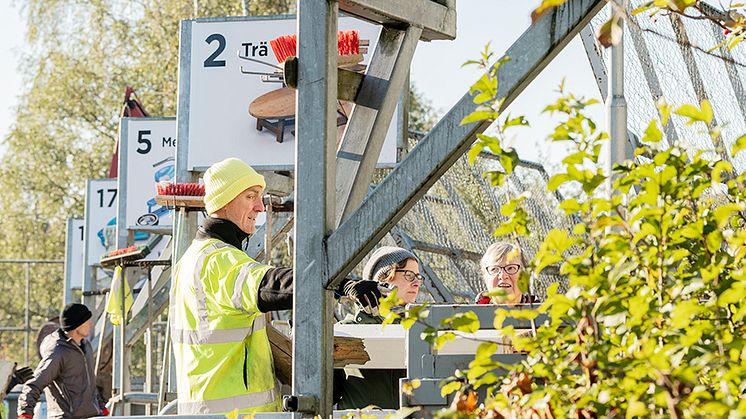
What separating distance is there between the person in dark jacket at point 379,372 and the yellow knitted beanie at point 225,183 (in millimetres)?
602

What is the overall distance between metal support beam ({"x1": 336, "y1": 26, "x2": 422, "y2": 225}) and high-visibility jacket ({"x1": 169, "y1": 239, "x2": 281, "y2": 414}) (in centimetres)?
65

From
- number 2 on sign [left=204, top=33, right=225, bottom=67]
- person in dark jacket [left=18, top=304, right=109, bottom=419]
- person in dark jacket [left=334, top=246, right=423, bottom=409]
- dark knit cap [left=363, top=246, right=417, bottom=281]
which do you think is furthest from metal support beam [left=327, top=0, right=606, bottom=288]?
person in dark jacket [left=18, top=304, right=109, bottom=419]

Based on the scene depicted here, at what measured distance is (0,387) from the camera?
11453mm

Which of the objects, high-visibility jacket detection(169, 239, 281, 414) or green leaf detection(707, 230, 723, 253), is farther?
high-visibility jacket detection(169, 239, 281, 414)

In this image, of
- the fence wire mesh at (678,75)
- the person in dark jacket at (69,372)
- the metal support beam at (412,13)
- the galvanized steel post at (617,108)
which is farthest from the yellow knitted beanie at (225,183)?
the person in dark jacket at (69,372)

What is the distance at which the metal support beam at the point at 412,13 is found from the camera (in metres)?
4.15

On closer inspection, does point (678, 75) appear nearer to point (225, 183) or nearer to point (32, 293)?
point (225, 183)

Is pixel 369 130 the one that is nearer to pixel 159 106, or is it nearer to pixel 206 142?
pixel 206 142

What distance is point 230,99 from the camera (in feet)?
39.0

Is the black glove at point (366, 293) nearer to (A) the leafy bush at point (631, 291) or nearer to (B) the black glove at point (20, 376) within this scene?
(A) the leafy bush at point (631, 291)

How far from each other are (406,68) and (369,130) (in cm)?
22

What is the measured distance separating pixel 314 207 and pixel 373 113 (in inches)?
19.8

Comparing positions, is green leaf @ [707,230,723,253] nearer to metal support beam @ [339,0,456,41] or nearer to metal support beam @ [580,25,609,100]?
metal support beam @ [339,0,456,41]

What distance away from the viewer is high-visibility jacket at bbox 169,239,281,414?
4996 mm
